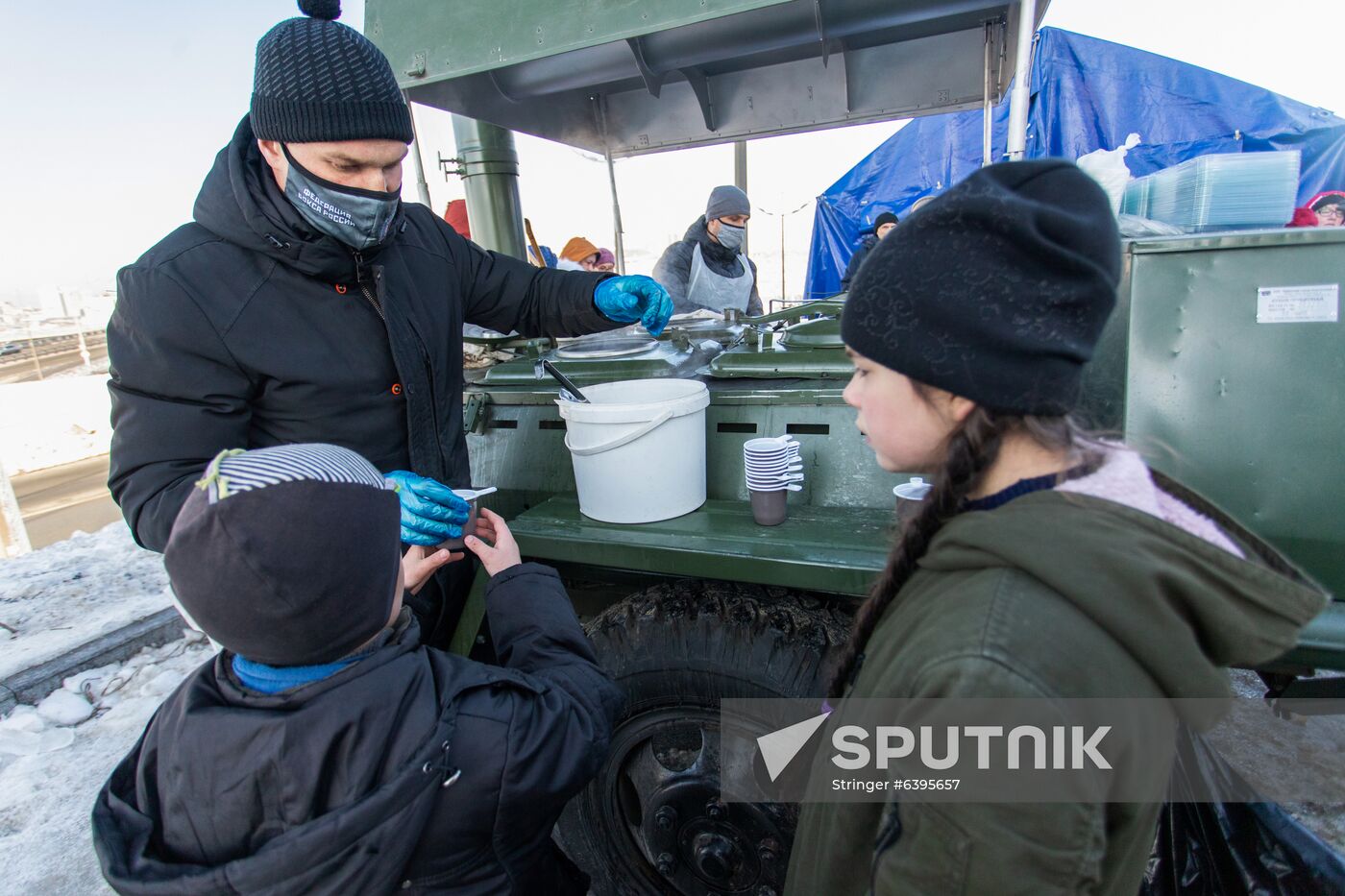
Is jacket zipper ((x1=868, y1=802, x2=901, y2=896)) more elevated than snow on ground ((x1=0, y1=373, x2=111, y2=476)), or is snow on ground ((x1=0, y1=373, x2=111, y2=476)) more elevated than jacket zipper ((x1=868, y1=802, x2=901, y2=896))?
jacket zipper ((x1=868, y1=802, x2=901, y2=896))

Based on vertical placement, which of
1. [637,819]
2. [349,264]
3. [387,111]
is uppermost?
[387,111]

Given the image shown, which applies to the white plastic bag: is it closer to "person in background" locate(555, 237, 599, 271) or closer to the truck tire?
the truck tire

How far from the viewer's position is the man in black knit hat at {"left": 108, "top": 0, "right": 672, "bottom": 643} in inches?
61.5

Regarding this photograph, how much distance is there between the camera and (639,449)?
1943 millimetres

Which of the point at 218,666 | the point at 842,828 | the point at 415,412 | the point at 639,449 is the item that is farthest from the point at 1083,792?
the point at 415,412

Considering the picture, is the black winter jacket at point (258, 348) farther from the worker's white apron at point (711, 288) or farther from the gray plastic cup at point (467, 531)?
the worker's white apron at point (711, 288)

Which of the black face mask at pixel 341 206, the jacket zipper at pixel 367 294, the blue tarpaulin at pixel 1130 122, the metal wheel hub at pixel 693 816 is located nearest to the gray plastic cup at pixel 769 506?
the metal wheel hub at pixel 693 816

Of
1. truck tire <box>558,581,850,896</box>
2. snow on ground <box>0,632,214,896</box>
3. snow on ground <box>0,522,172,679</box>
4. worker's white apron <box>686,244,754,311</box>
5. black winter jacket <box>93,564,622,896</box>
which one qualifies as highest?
worker's white apron <box>686,244,754,311</box>

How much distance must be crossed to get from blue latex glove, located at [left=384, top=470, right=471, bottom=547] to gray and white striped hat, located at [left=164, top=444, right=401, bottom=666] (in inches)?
22.2

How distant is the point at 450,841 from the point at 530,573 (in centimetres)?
52

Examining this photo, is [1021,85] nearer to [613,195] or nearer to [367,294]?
[367,294]

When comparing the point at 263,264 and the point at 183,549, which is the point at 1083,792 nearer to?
the point at 183,549

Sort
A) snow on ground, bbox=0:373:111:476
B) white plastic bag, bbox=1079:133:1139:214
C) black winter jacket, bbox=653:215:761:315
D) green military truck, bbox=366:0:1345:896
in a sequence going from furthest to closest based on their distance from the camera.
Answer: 1. snow on ground, bbox=0:373:111:476
2. black winter jacket, bbox=653:215:761:315
3. white plastic bag, bbox=1079:133:1139:214
4. green military truck, bbox=366:0:1345:896

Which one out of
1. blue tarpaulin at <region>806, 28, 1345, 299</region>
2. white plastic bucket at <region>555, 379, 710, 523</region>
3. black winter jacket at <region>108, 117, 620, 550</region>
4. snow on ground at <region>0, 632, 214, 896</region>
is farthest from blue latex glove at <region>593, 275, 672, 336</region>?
blue tarpaulin at <region>806, 28, 1345, 299</region>
